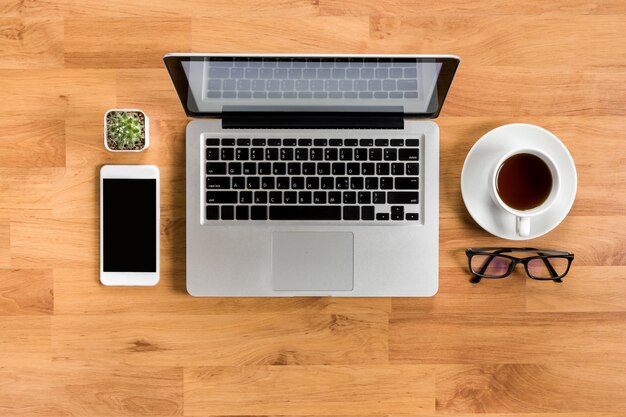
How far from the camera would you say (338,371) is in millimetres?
893

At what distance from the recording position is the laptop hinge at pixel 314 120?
2.75ft

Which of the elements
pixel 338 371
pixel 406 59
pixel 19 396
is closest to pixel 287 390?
pixel 338 371

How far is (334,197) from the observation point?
85cm

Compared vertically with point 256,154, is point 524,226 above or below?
below

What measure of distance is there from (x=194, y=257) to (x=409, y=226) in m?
0.39

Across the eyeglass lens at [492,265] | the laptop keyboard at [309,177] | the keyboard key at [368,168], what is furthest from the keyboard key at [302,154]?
the eyeglass lens at [492,265]

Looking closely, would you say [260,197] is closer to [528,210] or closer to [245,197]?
[245,197]

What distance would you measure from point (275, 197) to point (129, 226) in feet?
0.92

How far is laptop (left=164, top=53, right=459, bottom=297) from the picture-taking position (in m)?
0.84

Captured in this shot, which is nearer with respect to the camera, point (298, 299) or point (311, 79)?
point (311, 79)

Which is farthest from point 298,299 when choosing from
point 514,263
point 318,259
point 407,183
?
point 514,263

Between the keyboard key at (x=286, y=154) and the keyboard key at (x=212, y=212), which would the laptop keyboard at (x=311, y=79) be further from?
the keyboard key at (x=212, y=212)

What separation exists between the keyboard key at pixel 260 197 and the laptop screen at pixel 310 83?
148 mm

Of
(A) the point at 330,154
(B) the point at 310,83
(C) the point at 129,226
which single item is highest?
(B) the point at 310,83
